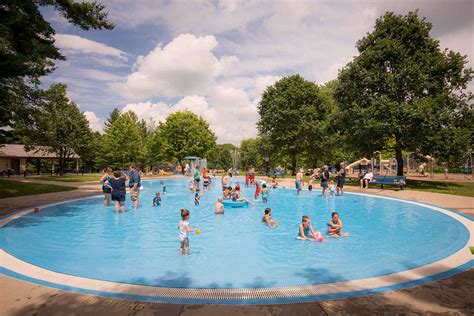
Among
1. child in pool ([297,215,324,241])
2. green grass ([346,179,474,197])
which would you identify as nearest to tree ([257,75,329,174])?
green grass ([346,179,474,197])

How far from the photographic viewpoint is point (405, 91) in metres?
28.6

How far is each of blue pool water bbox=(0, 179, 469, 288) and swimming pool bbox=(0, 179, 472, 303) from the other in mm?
30

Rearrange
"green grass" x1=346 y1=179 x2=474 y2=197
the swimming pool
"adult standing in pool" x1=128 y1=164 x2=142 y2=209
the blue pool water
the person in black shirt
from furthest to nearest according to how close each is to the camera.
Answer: "green grass" x1=346 y1=179 x2=474 y2=197 → "adult standing in pool" x1=128 y1=164 x2=142 y2=209 → the person in black shirt → the blue pool water → the swimming pool

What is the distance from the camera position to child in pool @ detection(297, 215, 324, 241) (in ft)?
35.7

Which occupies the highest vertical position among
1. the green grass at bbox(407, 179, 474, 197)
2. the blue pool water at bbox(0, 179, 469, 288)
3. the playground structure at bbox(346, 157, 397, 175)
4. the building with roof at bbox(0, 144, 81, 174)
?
the building with roof at bbox(0, 144, 81, 174)

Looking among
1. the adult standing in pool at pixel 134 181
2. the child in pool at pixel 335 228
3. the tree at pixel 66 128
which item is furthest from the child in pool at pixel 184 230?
the tree at pixel 66 128

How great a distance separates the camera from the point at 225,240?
11.0 m

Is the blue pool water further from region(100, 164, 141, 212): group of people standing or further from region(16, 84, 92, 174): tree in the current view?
region(16, 84, 92, 174): tree

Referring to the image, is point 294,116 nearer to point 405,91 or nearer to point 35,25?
point 405,91

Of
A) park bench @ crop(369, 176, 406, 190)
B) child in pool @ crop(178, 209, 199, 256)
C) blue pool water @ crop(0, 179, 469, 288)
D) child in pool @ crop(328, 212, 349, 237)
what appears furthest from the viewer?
park bench @ crop(369, 176, 406, 190)

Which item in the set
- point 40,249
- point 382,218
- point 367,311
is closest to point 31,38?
point 40,249

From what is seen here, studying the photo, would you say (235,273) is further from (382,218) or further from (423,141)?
(423,141)

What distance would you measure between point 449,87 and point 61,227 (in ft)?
114

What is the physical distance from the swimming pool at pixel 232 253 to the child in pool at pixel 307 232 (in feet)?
1.10
